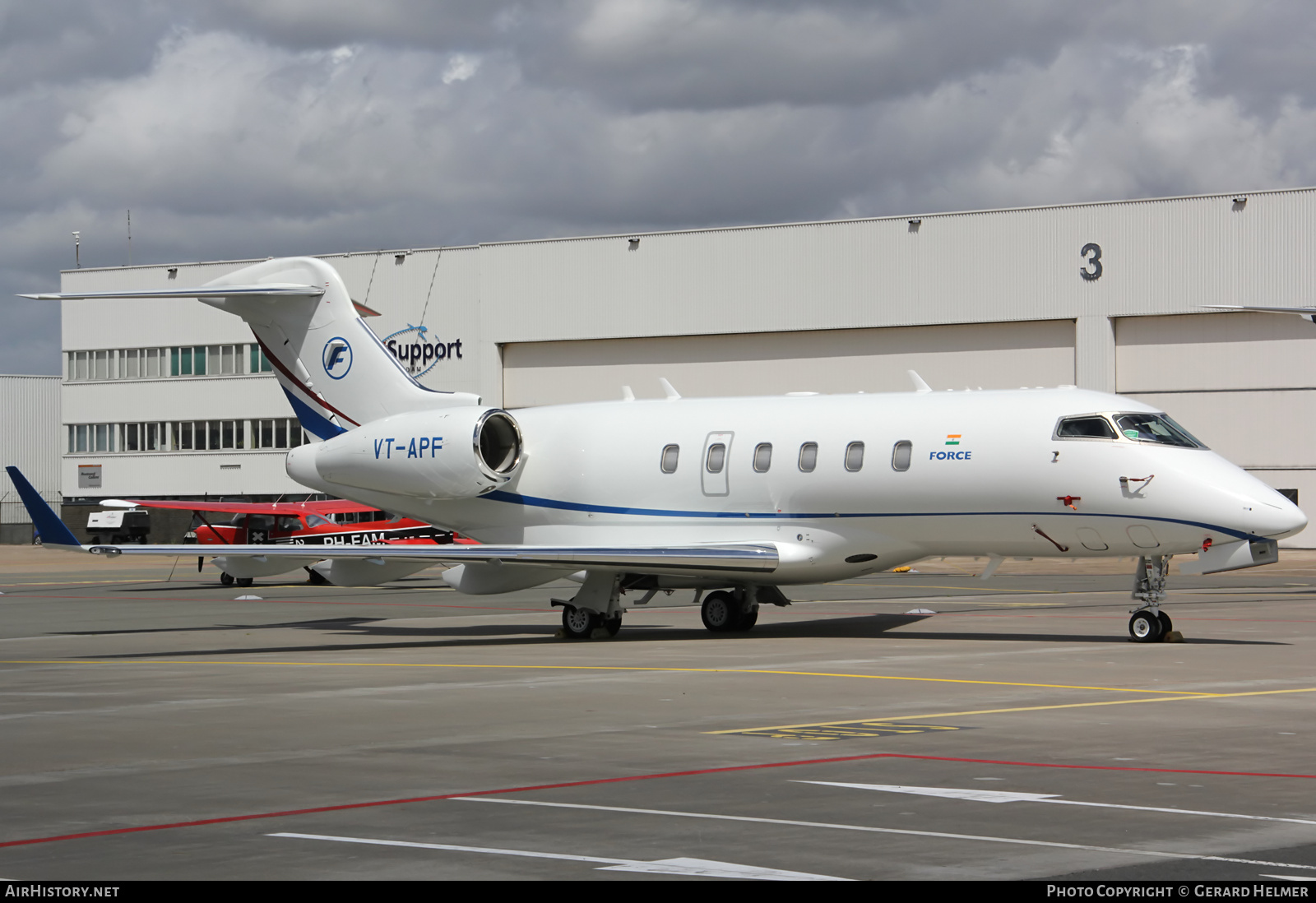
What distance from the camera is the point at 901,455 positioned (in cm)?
2289

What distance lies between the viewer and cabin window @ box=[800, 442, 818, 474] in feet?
77.4

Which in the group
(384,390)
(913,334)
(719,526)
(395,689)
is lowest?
(395,689)

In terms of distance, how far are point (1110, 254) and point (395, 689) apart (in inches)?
2012

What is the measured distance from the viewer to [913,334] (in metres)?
66.4

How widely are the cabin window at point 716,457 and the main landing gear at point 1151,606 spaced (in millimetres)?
6354

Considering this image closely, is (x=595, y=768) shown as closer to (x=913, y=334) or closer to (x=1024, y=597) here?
(x=1024, y=597)

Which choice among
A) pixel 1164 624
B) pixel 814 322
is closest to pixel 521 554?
pixel 1164 624

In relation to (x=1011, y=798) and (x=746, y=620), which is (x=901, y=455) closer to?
(x=746, y=620)

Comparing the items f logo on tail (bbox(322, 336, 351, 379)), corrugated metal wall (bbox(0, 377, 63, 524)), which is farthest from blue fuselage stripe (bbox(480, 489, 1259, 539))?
corrugated metal wall (bbox(0, 377, 63, 524))

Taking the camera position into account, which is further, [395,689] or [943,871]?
[395,689]

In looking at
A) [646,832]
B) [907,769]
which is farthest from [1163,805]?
[646,832]

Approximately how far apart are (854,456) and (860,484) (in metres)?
0.43

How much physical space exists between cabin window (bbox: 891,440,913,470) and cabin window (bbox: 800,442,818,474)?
1.20 metres

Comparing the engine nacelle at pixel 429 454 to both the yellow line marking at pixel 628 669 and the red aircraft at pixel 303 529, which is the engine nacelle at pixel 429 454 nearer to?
the yellow line marking at pixel 628 669
